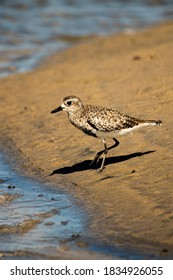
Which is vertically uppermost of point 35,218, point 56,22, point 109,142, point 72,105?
point 72,105

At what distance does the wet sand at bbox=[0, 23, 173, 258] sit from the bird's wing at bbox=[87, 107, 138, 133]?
485 mm

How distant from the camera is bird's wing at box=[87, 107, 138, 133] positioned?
32.6ft

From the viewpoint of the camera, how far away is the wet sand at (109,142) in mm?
8008

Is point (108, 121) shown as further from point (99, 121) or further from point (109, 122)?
point (99, 121)

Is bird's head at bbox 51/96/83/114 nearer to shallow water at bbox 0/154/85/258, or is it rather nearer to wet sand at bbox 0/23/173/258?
wet sand at bbox 0/23/173/258

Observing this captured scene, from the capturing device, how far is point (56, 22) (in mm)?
22578

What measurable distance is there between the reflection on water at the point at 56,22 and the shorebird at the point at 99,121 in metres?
6.67

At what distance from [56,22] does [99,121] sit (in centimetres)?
1315

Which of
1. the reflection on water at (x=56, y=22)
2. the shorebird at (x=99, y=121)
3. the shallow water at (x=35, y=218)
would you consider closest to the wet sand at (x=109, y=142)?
the shallow water at (x=35, y=218)

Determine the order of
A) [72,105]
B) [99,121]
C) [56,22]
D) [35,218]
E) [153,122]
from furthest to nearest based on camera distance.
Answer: [56,22]
[153,122]
[72,105]
[99,121]
[35,218]

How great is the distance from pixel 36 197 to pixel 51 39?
38.8 ft

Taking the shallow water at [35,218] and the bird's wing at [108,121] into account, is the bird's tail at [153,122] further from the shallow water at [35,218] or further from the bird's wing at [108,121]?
the shallow water at [35,218]

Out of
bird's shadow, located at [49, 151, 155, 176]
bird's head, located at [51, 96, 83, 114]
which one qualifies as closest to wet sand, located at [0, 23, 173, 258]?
bird's shadow, located at [49, 151, 155, 176]

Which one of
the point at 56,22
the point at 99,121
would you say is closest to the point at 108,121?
the point at 99,121
